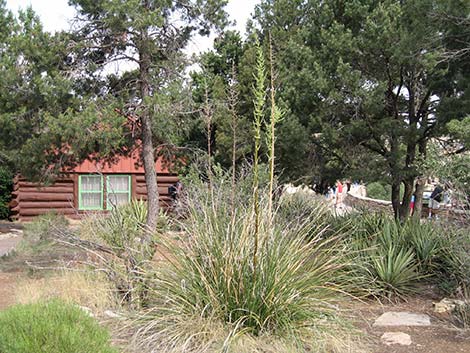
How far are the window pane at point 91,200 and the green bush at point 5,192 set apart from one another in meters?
2.90

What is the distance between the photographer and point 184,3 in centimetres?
1038

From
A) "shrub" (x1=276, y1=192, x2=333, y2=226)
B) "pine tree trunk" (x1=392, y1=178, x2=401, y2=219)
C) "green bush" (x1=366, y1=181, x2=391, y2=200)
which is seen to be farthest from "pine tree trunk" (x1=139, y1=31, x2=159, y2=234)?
"green bush" (x1=366, y1=181, x2=391, y2=200)

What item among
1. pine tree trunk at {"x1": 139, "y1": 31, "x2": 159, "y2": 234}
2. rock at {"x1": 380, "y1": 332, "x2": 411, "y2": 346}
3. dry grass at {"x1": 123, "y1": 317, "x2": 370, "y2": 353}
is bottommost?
rock at {"x1": 380, "y1": 332, "x2": 411, "y2": 346}

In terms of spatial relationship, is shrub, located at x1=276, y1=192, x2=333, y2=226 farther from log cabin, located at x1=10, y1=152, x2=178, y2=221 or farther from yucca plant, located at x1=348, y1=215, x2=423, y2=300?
log cabin, located at x1=10, y1=152, x2=178, y2=221

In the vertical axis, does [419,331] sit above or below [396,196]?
below

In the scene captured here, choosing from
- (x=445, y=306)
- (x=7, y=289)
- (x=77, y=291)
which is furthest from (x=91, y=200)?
(x=445, y=306)

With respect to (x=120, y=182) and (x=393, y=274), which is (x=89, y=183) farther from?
(x=393, y=274)

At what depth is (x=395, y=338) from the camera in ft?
18.3

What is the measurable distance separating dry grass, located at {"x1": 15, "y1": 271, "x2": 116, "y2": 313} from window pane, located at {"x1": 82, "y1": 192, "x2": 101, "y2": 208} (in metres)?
15.2

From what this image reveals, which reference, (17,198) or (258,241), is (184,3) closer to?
(258,241)

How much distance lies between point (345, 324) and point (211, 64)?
14951mm

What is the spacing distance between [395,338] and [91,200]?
18607 mm

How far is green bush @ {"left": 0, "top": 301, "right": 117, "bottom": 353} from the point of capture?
3.44 m

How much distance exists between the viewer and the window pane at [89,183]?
22531 millimetres
